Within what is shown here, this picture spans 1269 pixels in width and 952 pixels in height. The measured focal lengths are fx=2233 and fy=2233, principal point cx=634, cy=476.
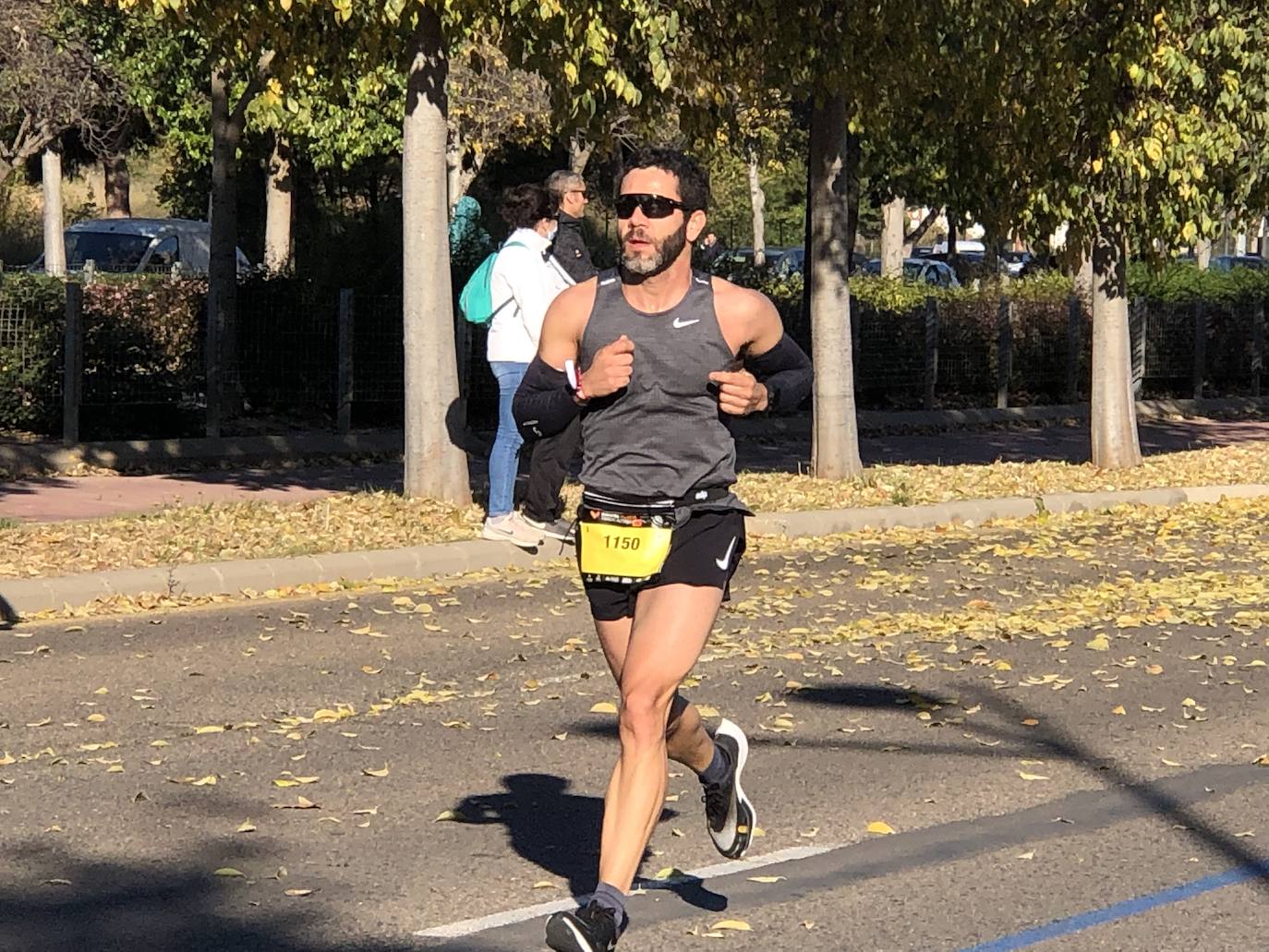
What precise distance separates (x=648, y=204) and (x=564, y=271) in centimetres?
718

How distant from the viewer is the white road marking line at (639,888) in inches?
223

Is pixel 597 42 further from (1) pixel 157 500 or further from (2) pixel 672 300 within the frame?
(2) pixel 672 300

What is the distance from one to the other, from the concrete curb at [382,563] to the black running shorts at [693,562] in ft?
19.3

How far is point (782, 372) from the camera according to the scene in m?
5.88

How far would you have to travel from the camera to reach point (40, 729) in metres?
8.21

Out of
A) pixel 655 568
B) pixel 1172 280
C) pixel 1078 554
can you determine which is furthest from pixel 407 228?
pixel 1172 280

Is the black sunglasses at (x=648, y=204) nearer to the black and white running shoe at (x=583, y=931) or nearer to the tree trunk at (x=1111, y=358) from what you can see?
the black and white running shoe at (x=583, y=931)

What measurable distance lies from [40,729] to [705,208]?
12.4 feet

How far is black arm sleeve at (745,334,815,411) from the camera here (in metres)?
5.79

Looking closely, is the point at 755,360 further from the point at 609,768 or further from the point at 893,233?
the point at 893,233

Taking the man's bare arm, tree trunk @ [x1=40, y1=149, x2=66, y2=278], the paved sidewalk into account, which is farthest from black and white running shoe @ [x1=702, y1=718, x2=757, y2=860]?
tree trunk @ [x1=40, y1=149, x2=66, y2=278]

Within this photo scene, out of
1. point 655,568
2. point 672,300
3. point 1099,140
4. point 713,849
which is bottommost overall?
point 713,849

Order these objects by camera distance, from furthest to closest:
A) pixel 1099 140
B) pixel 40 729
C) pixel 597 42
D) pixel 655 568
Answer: pixel 1099 140 → pixel 597 42 → pixel 40 729 → pixel 655 568

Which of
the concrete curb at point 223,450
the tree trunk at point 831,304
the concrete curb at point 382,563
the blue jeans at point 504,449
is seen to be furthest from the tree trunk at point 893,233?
the blue jeans at point 504,449
